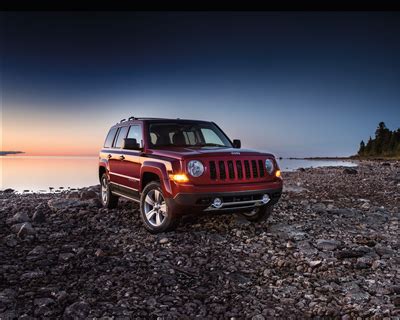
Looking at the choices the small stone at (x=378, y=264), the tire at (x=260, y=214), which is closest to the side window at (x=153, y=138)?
the tire at (x=260, y=214)

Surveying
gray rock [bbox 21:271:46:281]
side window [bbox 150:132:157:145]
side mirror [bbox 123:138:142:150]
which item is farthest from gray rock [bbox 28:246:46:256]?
side window [bbox 150:132:157:145]

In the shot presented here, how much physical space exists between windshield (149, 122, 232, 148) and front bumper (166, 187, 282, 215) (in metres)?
1.78

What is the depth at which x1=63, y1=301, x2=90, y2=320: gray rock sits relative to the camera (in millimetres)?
4027

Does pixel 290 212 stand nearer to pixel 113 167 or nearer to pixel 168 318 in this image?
pixel 113 167

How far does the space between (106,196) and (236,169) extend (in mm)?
4739

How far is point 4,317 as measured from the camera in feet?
13.1

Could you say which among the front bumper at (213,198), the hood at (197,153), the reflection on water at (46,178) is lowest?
the reflection on water at (46,178)

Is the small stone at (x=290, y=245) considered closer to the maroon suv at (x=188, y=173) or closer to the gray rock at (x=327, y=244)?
the gray rock at (x=327, y=244)

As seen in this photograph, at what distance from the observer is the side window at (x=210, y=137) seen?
337 inches

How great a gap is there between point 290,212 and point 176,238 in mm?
3692

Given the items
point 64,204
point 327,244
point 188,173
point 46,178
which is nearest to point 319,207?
point 327,244

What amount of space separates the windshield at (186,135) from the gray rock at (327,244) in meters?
2.99

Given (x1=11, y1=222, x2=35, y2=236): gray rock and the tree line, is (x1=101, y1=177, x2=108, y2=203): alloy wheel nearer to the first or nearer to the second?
(x1=11, y1=222, x2=35, y2=236): gray rock

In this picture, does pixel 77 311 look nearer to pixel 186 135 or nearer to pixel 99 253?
pixel 99 253
